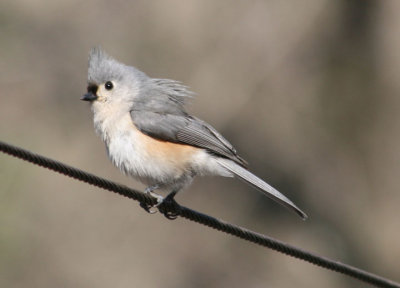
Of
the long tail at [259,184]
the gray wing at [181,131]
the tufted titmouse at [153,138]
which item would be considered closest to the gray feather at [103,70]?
the tufted titmouse at [153,138]

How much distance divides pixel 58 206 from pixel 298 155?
338 centimetres

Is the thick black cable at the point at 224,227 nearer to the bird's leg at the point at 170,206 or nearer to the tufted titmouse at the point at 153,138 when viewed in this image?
the bird's leg at the point at 170,206

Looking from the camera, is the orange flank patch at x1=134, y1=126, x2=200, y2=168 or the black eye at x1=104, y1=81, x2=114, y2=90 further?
the black eye at x1=104, y1=81, x2=114, y2=90

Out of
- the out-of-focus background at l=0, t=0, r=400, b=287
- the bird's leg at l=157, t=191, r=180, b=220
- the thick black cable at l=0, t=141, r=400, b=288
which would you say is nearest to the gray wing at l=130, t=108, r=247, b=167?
the bird's leg at l=157, t=191, r=180, b=220

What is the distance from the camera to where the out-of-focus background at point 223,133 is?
9078 mm

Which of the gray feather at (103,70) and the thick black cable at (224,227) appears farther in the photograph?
the gray feather at (103,70)

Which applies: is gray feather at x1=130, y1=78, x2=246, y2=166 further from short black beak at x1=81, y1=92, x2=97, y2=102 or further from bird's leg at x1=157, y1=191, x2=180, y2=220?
bird's leg at x1=157, y1=191, x2=180, y2=220

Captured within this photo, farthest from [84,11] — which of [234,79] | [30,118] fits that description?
[234,79]

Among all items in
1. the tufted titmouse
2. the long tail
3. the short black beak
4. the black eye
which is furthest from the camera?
the black eye

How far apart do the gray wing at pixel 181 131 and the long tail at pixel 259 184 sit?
0.19ft

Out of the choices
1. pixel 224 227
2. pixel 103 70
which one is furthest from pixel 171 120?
pixel 224 227

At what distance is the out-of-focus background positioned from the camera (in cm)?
908

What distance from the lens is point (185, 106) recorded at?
5.23 m

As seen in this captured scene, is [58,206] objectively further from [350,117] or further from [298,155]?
[350,117]
